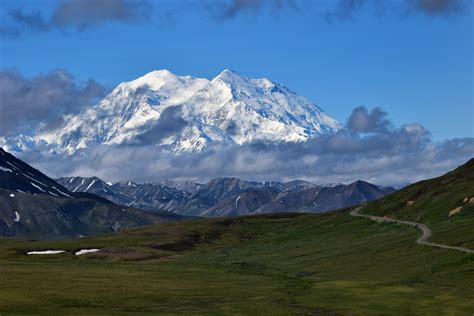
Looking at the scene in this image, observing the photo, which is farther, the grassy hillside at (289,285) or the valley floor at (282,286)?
the grassy hillside at (289,285)

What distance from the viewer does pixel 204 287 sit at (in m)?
122

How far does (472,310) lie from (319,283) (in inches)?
1631

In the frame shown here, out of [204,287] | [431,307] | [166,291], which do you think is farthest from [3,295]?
[431,307]

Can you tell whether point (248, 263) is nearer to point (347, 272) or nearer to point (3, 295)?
point (347, 272)

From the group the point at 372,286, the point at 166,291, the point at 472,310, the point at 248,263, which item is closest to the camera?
the point at 472,310

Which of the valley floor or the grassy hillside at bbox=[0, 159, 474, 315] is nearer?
the valley floor

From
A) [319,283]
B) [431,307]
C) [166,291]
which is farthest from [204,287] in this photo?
[431,307]

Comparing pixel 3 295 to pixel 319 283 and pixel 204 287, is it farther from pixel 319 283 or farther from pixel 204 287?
pixel 319 283

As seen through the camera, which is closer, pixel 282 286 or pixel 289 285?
pixel 282 286

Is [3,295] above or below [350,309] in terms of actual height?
above

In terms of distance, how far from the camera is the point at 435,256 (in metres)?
124

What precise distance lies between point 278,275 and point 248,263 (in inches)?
1268

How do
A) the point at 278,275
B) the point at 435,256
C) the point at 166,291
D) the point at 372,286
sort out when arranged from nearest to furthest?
the point at 372,286 < the point at 166,291 < the point at 435,256 < the point at 278,275

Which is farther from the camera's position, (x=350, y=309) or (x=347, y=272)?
(x=347, y=272)
